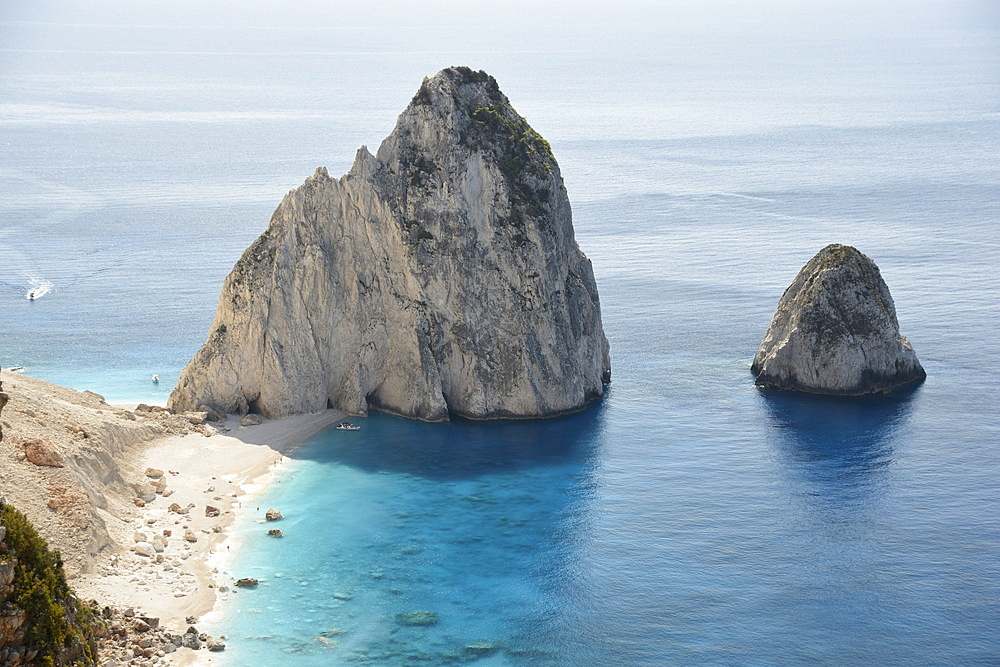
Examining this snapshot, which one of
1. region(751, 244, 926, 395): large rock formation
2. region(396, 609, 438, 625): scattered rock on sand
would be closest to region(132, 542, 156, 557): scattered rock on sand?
region(396, 609, 438, 625): scattered rock on sand

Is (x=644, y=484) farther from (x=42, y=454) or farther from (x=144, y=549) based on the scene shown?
(x=42, y=454)

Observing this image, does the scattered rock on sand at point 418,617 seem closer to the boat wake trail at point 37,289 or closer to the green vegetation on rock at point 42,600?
the green vegetation on rock at point 42,600

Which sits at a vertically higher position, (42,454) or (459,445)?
(42,454)

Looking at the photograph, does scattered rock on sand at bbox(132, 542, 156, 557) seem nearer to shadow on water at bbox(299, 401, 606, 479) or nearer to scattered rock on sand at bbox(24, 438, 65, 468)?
scattered rock on sand at bbox(24, 438, 65, 468)

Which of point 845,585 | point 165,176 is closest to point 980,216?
point 845,585

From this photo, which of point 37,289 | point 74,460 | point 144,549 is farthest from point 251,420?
point 37,289

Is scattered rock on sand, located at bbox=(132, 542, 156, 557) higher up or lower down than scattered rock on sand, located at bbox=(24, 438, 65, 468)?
lower down
